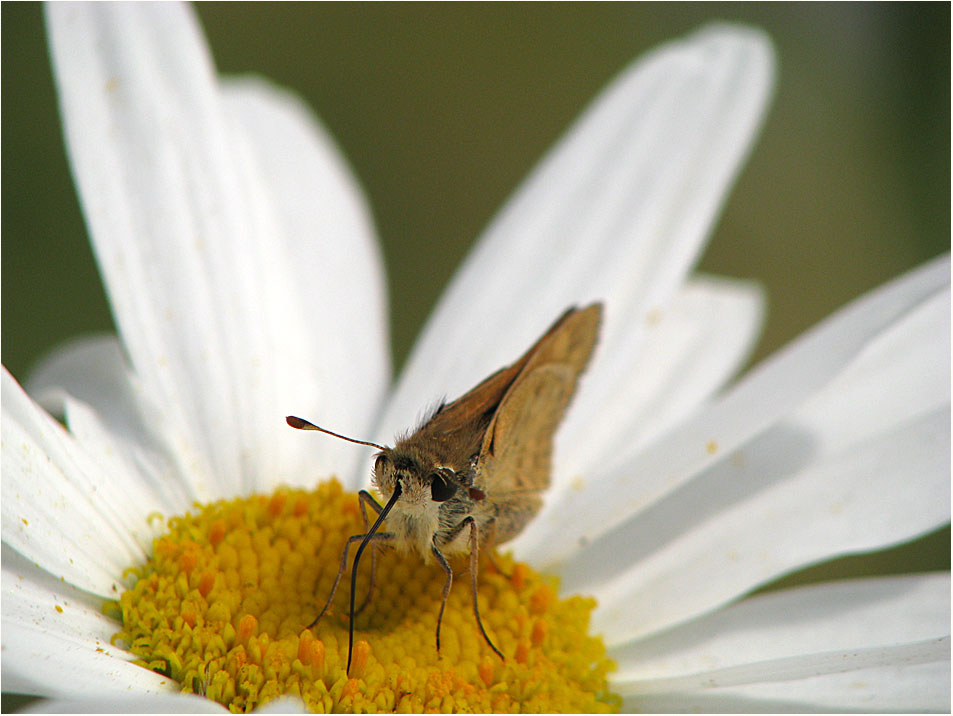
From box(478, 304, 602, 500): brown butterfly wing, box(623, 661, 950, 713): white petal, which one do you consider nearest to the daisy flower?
box(623, 661, 950, 713): white petal

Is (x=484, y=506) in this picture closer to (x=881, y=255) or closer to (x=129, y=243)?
(x=129, y=243)

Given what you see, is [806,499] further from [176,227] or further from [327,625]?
[176,227]

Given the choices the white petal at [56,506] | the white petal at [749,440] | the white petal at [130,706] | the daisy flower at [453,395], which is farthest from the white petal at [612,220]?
the white petal at [130,706]

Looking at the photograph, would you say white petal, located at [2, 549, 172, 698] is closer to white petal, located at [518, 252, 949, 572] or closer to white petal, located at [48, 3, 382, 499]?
white petal, located at [48, 3, 382, 499]

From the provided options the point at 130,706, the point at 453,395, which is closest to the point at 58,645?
the point at 130,706

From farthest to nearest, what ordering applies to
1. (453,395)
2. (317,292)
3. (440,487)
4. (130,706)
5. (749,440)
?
(317,292)
(453,395)
(749,440)
(440,487)
(130,706)

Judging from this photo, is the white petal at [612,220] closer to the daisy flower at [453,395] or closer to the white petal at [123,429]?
the daisy flower at [453,395]

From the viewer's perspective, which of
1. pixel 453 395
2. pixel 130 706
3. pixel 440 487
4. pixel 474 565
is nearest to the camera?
pixel 130 706
